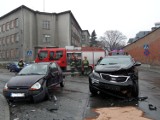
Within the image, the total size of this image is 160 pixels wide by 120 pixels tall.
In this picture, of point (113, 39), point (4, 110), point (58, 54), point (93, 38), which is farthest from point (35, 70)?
point (93, 38)

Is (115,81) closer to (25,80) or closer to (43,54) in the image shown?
(25,80)

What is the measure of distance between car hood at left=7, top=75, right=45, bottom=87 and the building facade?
40.1m

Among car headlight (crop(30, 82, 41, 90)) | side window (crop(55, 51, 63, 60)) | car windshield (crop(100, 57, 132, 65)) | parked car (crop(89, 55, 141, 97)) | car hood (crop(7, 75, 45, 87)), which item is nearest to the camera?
car headlight (crop(30, 82, 41, 90))

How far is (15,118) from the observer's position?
309 inches

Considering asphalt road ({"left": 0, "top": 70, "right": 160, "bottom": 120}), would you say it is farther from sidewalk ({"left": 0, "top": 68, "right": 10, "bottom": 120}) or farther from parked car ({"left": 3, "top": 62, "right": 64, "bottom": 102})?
parked car ({"left": 3, "top": 62, "right": 64, "bottom": 102})

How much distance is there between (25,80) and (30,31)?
144 feet

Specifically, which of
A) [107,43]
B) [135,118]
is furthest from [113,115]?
[107,43]

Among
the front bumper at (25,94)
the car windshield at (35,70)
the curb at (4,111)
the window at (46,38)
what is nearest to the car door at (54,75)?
the car windshield at (35,70)

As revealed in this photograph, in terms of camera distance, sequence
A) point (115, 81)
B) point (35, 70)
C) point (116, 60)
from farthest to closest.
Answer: point (116, 60) < point (35, 70) < point (115, 81)

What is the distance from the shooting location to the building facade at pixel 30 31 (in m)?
51.6

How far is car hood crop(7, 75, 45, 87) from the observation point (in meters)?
10.0

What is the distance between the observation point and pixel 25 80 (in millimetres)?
10320

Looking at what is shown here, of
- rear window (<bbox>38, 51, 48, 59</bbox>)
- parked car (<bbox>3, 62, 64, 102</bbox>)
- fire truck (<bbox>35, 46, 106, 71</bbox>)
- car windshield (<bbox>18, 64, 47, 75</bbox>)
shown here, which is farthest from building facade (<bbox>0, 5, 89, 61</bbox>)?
parked car (<bbox>3, 62, 64, 102</bbox>)

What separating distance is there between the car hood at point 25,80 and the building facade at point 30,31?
4007 centimetres
